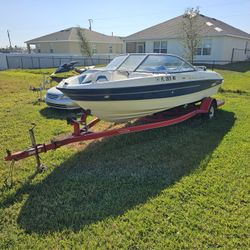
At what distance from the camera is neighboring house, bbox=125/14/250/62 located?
76.5ft

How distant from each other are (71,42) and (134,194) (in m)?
33.5

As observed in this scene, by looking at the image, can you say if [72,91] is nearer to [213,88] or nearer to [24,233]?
[24,233]

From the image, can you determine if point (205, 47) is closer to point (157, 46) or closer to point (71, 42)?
point (157, 46)

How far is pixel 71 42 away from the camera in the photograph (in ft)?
111

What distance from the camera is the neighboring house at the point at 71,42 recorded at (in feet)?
113

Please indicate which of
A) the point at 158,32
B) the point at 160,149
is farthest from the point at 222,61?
the point at 160,149

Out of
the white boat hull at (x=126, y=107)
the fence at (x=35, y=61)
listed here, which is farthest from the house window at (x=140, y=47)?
the white boat hull at (x=126, y=107)

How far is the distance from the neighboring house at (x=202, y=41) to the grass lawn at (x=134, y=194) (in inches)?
785

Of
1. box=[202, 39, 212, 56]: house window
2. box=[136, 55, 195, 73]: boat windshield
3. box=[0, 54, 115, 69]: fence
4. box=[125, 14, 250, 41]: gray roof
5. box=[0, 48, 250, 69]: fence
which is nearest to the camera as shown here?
box=[136, 55, 195, 73]: boat windshield

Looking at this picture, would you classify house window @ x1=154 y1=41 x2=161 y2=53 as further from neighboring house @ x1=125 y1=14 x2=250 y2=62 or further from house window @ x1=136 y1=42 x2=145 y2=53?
house window @ x1=136 y1=42 x2=145 y2=53

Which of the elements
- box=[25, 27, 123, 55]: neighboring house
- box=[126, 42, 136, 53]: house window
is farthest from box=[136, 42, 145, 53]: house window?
box=[25, 27, 123, 55]: neighboring house

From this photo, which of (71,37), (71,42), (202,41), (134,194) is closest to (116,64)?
(134,194)

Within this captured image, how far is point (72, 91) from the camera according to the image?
14.6ft

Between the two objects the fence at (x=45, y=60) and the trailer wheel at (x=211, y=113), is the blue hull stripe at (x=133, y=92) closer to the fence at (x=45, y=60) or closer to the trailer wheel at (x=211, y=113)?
the trailer wheel at (x=211, y=113)
